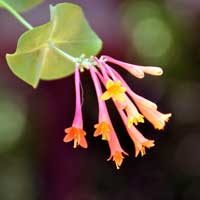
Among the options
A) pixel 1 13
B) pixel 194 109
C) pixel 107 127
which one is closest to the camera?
pixel 107 127

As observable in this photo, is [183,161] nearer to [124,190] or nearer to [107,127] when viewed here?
[124,190]

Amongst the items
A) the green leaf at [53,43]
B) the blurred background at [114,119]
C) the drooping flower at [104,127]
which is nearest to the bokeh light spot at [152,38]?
the blurred background at [114,119]

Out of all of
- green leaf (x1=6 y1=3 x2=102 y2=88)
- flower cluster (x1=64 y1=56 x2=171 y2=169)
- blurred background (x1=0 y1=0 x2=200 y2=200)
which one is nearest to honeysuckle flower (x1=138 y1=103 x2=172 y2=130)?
flower cluster (x1=64 y1=56 x2=171 y2=169)

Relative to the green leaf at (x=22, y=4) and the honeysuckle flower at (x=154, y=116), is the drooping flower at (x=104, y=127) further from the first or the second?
the green leaf at (x=22, y=4)

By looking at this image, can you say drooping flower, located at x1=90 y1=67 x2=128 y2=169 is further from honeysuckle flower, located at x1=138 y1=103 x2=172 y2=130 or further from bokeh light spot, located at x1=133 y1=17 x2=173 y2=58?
bokeh light spot, located at x1=133 y1=17 x2=173 y2=58

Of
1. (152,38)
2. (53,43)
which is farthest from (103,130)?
(152,38)

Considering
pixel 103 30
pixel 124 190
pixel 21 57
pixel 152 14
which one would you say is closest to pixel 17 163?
pixel 124 190
